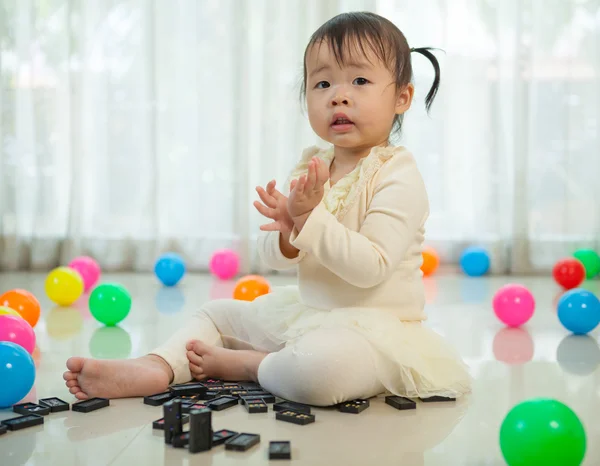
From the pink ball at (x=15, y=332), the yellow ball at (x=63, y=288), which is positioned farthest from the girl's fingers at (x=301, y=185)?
the yellow ball at (x=63, y=288)

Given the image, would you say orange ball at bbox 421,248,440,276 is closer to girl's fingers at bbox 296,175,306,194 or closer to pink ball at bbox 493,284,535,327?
pink ball at bbox 493,284,535,327

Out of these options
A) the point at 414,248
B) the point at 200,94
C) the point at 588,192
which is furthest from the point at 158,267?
the point at 588,192

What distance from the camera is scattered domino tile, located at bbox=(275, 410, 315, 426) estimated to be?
1.25m

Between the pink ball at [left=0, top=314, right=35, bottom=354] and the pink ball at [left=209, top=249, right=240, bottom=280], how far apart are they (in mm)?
1397

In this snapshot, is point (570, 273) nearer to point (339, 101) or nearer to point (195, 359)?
point (339, 101)

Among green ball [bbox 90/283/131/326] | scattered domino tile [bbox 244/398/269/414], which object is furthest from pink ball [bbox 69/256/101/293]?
scattered domino tile [bbox 244/398/269/414]

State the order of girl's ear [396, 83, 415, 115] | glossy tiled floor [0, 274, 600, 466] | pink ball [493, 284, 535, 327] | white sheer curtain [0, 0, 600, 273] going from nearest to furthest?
glossy tiled floor [0, 274, 600, 466] → girl's ear [396, 83, 415, 115] → pink ball [493, 284, 535, 327] → white sheer curtain [0, 0, 600, 273]

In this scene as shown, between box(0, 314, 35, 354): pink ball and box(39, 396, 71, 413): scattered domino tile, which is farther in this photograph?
box(0, 314, 35, 354): pink ball

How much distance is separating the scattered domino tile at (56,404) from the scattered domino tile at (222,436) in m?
0.32

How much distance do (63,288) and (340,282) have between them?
49.7 inches

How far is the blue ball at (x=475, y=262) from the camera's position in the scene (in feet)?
10.2

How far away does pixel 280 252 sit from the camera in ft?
4.81

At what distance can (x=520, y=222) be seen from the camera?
3219mm

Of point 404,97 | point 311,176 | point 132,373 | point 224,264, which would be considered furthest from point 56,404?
point 224,264
